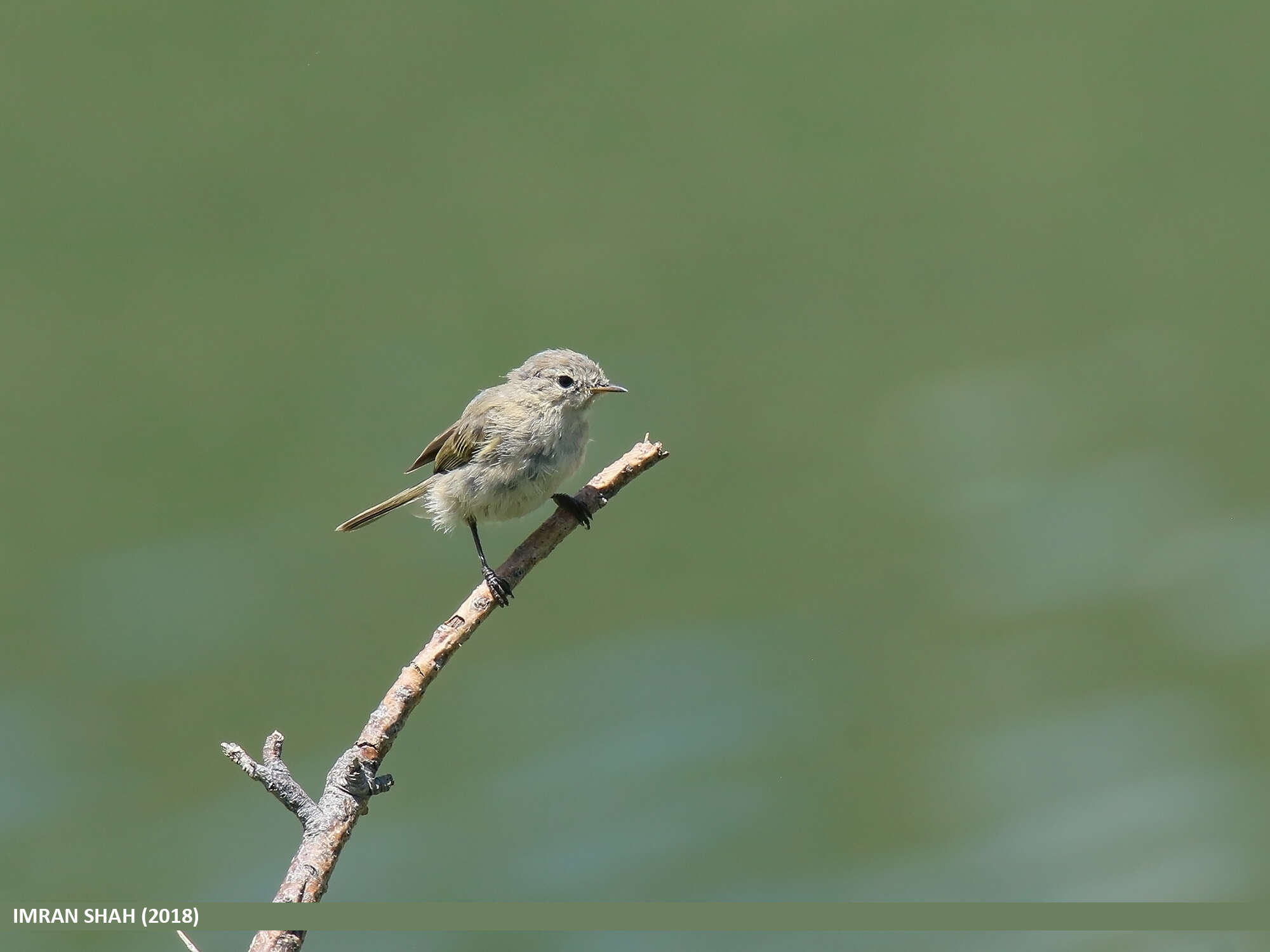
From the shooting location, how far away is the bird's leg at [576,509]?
6305 millimetres

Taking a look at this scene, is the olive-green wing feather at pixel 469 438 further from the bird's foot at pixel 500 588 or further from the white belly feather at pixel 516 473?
the bird's foot at pixel 500 588

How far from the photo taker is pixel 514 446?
7.55 metres

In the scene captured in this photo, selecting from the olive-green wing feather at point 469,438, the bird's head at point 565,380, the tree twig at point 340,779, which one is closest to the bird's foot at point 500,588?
the tree twig at point 340,779

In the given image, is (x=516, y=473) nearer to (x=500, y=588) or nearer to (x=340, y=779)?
(x=500, y=588)

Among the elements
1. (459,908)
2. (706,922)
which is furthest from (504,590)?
(706,922)

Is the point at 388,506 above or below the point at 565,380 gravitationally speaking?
below

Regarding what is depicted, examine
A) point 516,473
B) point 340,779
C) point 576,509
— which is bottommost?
point 340,779

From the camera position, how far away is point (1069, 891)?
10242mm

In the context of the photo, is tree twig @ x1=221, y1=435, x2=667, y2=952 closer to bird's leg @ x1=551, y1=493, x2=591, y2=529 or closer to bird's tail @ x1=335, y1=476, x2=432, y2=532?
bird's leg @ x1=551, y1=493, x2=591, y2=529

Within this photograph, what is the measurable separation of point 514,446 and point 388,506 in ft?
3.71

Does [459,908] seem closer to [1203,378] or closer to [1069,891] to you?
[1069,891]

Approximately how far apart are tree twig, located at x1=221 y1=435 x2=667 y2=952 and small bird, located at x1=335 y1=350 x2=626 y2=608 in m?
2.15

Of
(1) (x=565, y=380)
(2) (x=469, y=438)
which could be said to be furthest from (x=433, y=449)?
(1) (x=565, y=380)


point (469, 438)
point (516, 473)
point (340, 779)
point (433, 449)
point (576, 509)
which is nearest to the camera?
point (340, 779)
